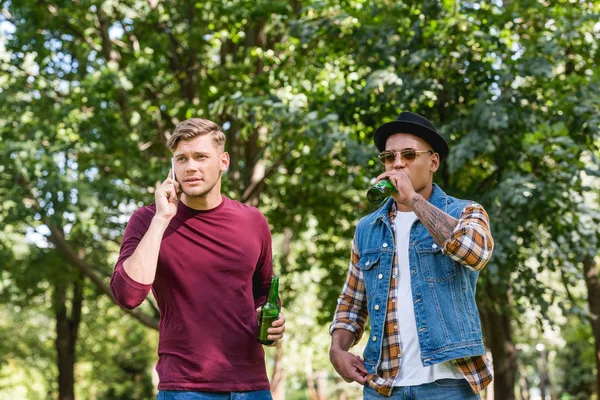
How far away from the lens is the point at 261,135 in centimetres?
1454

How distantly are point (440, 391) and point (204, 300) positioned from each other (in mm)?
1167

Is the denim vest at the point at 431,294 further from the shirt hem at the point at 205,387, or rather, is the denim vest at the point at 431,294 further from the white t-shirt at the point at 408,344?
the shirt hem at the point at 205,387

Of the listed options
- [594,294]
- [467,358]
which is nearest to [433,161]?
[467,358]

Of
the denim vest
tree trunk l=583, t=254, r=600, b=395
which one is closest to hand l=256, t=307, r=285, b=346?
the denim vest

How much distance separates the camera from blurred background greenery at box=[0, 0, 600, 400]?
8594mm

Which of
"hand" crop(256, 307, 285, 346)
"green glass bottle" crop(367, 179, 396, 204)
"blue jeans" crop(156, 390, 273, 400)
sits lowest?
"blue jeans" crop(156, 390, 273, 400)

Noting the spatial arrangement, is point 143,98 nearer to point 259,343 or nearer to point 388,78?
point 388,78

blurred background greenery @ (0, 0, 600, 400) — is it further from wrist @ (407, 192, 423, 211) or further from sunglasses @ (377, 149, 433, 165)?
wrist @ (407, 192, 423, 211)

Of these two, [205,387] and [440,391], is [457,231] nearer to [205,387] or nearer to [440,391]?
[440,391]

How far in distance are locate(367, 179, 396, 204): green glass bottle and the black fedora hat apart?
1.18 feet

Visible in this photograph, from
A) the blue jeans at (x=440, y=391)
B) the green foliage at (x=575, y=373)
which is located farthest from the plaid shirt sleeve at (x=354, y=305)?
the green foliage at (x=575, y=373)

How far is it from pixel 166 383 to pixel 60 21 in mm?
11922

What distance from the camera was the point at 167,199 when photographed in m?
3.84

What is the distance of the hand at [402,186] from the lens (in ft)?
12.0
